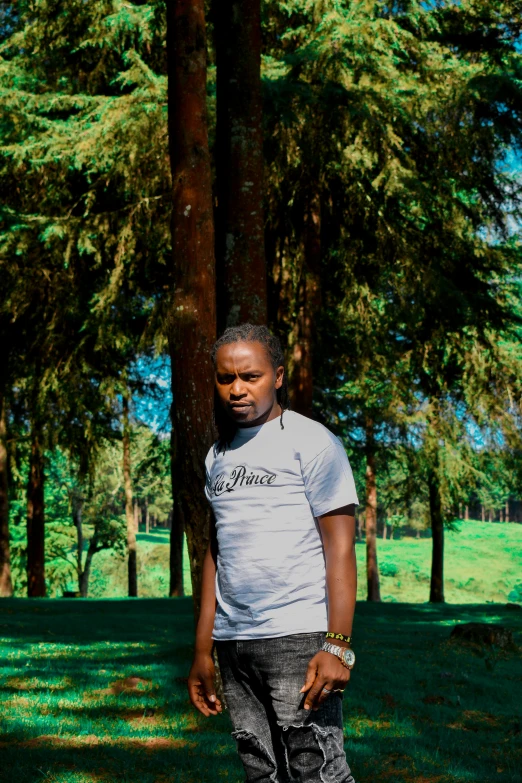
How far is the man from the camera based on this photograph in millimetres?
2686

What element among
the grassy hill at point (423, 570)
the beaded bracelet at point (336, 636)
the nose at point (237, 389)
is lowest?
the grassy hill at point (423, 570)

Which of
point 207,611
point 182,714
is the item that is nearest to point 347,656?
point 207,611

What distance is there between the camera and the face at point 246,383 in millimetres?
2938

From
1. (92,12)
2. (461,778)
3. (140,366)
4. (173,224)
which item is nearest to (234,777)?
(461,778)

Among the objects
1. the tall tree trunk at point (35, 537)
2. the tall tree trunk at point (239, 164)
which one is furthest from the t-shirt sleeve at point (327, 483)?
the tall tree trunk at point (35, 537)

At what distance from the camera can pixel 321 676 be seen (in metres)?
2.62

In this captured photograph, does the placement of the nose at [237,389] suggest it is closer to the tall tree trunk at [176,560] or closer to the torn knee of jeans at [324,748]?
the torn knee of jeans at [324,748]

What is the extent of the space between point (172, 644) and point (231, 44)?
696 centimetres

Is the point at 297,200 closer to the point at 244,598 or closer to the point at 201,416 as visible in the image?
the point at 201,416

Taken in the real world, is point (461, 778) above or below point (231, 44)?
below

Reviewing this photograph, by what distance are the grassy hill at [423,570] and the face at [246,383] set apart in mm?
50916

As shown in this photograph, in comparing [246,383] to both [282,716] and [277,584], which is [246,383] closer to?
[277,584]

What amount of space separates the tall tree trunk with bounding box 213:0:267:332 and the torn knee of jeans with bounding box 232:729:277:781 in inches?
198

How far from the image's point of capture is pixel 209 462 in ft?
10.2
